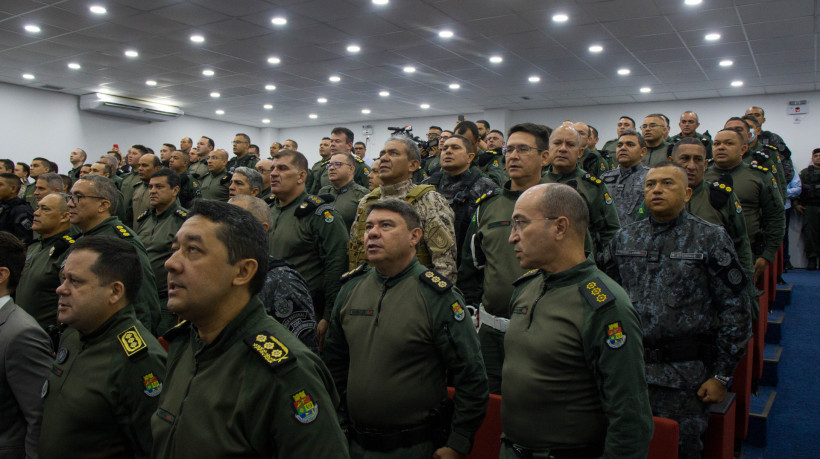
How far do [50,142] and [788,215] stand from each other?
15.1 m

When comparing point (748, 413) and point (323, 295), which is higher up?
point (323, 295)

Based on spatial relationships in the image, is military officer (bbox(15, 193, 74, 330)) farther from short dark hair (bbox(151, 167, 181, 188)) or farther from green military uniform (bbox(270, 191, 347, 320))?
green military uniform (bbox(270, 191, 347, 320))

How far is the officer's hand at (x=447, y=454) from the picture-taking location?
6.07ft

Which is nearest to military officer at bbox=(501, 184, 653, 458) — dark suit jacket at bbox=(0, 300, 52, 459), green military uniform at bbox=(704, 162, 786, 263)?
dark suit jacket at bbox=(0, 300, 52, 459)

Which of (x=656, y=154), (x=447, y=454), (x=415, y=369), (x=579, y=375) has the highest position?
(x=656, y=154)

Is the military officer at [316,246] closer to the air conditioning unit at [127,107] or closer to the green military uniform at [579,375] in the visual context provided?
the green military uniform at [579,375]

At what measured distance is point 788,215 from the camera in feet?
28.6

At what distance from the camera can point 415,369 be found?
194 cm

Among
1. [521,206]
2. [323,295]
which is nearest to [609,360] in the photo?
[521,206]

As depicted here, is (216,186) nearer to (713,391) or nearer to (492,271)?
(492,271)

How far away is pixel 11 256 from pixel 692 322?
2836 millimetres

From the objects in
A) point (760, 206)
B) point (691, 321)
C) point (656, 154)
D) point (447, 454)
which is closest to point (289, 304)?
point (447, 454)

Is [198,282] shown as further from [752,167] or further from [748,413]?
[752,167]

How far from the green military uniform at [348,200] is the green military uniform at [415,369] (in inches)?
98.1
